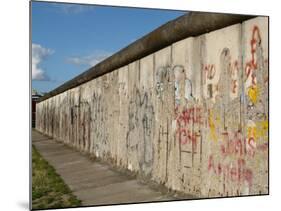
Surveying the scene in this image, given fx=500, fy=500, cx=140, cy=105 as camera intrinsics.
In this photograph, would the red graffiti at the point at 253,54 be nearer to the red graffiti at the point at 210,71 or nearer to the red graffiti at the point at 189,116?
the red graffiti at the point at 210,71

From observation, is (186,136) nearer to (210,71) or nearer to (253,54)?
(210,71)

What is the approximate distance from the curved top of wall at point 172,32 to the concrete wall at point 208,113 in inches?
2.6

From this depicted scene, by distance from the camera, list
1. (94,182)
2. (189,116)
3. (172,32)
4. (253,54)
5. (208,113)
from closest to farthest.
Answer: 1. (253,54)
2. (208,113)
3. (189,116)
4. (172,32)
5. (94,182)

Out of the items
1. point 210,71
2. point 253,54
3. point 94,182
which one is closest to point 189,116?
point 210,71

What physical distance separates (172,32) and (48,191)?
209 cm

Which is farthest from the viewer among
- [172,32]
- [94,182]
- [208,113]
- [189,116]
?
[94,182]

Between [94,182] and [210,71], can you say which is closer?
[210,71]

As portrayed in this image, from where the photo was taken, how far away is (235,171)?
4660 mm

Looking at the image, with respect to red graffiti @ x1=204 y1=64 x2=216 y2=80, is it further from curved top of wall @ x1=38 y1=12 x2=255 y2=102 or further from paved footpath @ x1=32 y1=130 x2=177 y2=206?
paved footpath @ x1=32 y1=130 x2=177 y2=206

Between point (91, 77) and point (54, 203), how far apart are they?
2.53 meters

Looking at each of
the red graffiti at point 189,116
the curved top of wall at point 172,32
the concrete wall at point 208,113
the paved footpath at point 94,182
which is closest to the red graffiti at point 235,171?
the concrete wall at point 208,113

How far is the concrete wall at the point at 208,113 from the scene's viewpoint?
4.67m

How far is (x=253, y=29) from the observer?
4.66 meters

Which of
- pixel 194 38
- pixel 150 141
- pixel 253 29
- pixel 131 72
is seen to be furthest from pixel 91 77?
pixel 253 29
